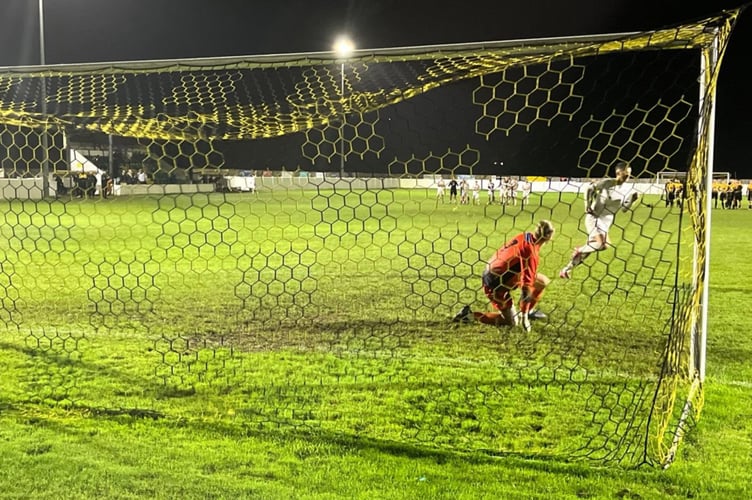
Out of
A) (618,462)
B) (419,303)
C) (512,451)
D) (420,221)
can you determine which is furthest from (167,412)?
(420,221)

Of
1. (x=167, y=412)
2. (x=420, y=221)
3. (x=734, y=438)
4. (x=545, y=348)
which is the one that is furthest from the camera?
(x=420, y=221)

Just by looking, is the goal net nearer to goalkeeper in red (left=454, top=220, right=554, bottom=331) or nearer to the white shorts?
goalkeeper in red (left=454, top=220, right=554, bottom=331)

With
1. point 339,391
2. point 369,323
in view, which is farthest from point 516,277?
point 339,391

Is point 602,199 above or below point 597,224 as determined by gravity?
above

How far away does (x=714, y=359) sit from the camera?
4434 millimetres

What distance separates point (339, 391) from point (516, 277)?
6.50 feet

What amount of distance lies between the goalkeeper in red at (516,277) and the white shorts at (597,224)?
9.36 ft

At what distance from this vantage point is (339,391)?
12.2 ft

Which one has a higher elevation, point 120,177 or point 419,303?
point 120,177

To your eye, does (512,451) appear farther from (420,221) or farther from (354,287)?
(420,221)

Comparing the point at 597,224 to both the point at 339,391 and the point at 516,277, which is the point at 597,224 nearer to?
the point at 516,277

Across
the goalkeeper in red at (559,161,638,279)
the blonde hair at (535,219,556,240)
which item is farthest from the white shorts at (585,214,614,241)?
the blonde hair at (535,219,556,240)

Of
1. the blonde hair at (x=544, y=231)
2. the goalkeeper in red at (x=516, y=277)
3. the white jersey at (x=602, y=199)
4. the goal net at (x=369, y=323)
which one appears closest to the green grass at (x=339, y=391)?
the goal net at (x=369, y=323)

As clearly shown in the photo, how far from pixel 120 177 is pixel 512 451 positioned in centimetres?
1902
